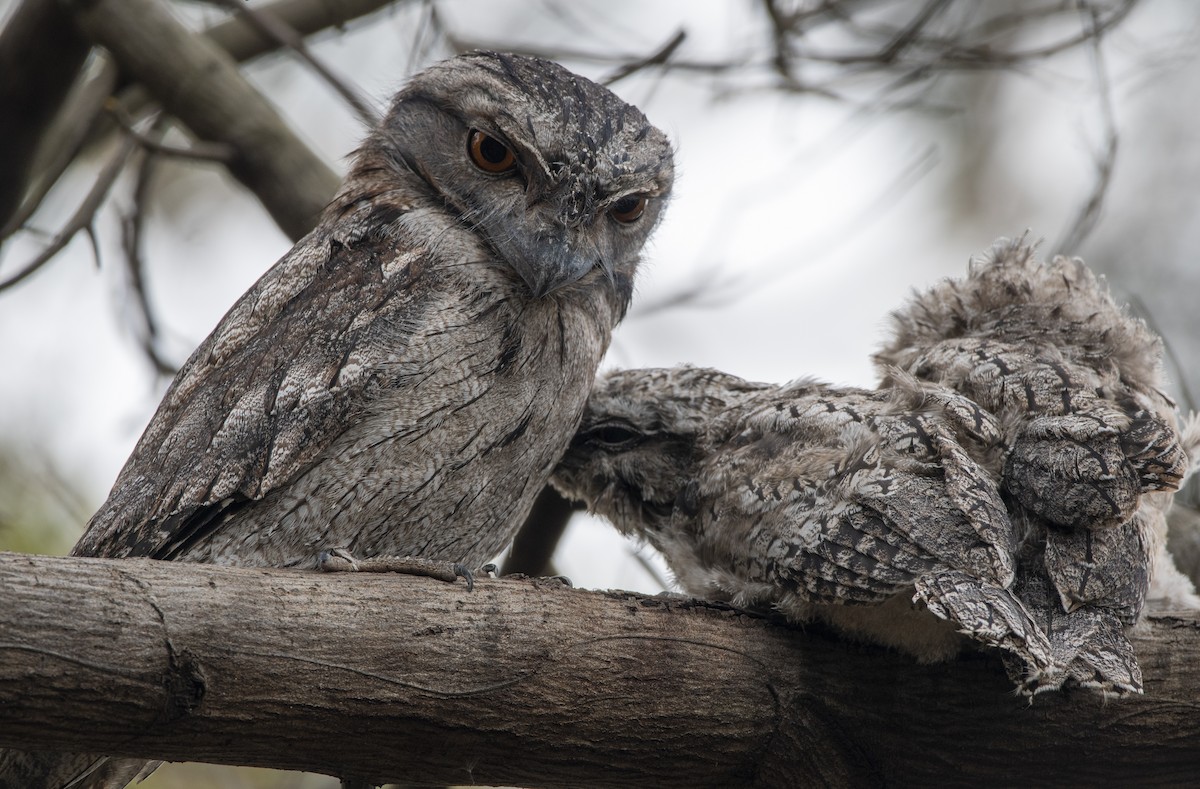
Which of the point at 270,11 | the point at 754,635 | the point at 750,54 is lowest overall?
the point at 754,635

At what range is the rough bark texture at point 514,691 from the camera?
5.93 ft

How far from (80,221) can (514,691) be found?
80.9 inches

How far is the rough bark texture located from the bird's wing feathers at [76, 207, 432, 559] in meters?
0.37

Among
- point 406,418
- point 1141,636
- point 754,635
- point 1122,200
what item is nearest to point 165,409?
point 406,418

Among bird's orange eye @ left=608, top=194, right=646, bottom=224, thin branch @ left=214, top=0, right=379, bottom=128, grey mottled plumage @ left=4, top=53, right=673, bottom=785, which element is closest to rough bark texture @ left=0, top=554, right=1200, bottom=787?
grey mottled plumage @ left=4, top=53, right=673, bottom=785

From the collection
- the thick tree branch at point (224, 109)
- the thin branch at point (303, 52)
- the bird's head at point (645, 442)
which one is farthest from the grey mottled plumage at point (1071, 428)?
the thick tree branch at point (224, 109)

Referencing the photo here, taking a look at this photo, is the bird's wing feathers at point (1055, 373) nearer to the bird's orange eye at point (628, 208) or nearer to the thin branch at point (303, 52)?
the bird's orange eye at point (628, 208)

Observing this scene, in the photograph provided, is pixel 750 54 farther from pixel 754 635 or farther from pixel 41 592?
pixel 41 592

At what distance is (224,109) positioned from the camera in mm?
3396

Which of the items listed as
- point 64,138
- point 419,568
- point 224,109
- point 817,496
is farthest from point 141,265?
point 817,496

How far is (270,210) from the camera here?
11.4 feet

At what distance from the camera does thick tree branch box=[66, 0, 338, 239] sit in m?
3.38

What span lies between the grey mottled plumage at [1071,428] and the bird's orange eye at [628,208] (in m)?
0.71

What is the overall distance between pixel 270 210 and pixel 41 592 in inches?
76.1
